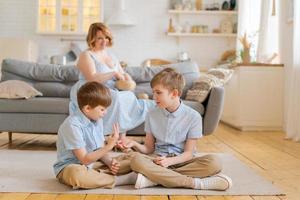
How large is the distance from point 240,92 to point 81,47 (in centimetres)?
335

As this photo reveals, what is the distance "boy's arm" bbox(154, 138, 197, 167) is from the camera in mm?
2621

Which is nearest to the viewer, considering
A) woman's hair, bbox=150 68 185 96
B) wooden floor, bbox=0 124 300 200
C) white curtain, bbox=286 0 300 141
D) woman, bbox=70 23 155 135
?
wooden floor, bbox=0 124 300 200

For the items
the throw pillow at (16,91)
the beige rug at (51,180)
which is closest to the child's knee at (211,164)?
the beige rug at (51,180)

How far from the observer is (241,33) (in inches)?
298

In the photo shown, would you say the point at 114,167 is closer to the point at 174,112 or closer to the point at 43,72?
the point at 174,112

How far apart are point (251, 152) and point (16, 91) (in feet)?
6.76

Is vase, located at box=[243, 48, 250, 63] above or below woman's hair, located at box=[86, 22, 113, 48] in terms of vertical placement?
below

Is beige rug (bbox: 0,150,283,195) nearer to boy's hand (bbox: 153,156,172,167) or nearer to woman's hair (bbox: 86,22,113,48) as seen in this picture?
boy's hand (bbox: 153,156,172,167)

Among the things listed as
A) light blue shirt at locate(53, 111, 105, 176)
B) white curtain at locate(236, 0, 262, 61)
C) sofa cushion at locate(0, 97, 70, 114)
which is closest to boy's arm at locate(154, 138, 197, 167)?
light blue shirt at locate(53, 111, 105, 176)

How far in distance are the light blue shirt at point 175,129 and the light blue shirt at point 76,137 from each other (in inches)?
13.1

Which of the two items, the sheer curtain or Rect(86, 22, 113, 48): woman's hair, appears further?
the sheer curtain

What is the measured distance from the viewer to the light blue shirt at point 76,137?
2572 millimetres

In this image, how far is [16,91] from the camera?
429 centimetres

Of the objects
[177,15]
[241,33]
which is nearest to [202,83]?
[241,33]
